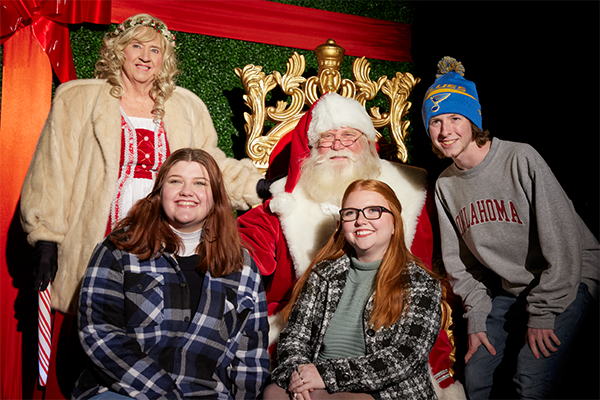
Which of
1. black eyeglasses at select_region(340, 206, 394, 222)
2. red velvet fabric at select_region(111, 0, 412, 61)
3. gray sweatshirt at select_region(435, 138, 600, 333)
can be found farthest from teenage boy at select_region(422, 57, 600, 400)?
red velvet fabric at select_region(111, 0, 412, 61)

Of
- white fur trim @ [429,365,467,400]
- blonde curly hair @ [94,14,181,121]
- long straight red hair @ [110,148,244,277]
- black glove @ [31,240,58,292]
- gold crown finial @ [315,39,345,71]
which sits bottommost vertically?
white fur trim @ [429,365,467,400]

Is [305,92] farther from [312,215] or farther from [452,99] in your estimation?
[452,99]

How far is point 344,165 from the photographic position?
8.87 feet

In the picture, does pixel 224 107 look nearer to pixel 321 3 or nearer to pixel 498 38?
pixel 321 3

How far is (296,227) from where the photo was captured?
8.88 feet

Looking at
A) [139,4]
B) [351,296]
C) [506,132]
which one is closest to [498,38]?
[506,132]

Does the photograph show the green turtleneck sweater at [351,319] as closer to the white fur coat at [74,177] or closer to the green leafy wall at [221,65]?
the white fur coat at [74,177]

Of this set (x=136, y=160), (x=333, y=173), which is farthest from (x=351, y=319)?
(x=136, y=160)

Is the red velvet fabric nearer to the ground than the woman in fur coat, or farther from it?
farther from it

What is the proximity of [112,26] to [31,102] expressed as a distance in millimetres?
819

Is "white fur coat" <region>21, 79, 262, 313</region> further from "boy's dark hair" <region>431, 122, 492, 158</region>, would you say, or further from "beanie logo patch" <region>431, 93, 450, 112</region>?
"boy's dark hair" <region>431, 122, 492, 158</region>

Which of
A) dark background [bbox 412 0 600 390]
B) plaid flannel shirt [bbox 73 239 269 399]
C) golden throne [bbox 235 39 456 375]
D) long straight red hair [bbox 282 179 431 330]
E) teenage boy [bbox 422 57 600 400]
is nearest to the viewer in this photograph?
plaid flannel shirt [bbox 73 239 269 399]

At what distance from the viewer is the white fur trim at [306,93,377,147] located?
110 inches

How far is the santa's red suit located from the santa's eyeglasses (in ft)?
0.20
